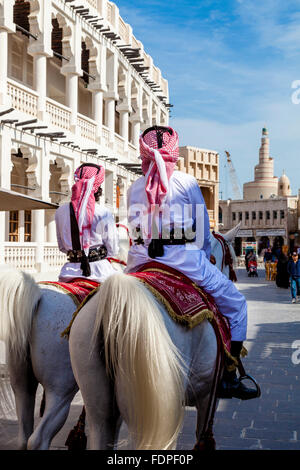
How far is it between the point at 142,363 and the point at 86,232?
2.28 metres

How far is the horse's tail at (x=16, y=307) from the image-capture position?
3.37 metres

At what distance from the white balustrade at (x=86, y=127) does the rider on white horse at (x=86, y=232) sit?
1687cm

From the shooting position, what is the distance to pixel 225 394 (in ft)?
11.5

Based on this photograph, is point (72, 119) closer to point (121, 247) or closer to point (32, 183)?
point (32, 183)

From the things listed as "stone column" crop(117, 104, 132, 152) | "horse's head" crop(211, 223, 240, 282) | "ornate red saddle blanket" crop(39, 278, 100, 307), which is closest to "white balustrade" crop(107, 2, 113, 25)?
"stone column" crop(117, 104, 132, 152)

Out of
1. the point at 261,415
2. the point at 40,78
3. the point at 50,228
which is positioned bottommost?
the point at 261,415

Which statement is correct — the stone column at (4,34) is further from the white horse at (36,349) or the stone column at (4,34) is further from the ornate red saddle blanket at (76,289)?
the white horse at (36,349)

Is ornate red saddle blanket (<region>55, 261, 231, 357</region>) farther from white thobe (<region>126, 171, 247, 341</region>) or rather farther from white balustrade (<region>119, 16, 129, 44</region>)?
white balustrade (<region>119, 16, 129, 44</region>)

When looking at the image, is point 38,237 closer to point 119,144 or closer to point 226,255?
point 119,144

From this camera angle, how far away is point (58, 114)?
63.2 ft

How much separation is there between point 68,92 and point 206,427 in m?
18.6

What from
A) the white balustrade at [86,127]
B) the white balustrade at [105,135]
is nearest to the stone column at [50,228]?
the white balustrade at [86,127]

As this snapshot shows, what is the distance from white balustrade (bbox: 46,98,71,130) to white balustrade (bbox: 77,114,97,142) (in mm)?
1011

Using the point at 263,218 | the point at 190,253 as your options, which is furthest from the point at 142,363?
the point at 263,218
